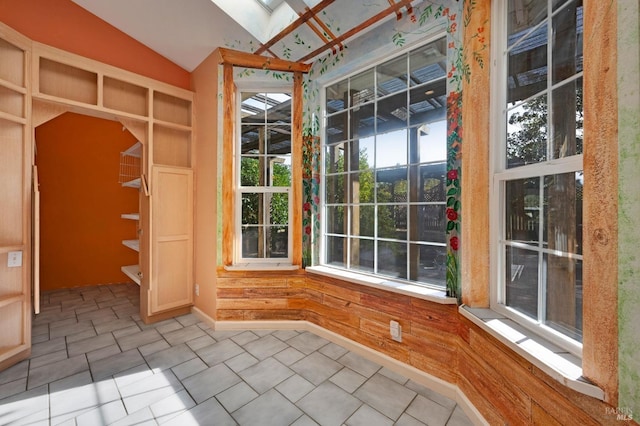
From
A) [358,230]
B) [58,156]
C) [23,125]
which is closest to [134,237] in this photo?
[58,156]

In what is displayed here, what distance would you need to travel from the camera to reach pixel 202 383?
6.13ft

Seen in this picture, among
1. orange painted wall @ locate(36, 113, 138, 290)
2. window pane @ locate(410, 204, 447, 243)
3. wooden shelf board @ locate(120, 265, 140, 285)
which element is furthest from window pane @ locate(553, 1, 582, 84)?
orange painted wall @ locate(36, 113, 138, 290)

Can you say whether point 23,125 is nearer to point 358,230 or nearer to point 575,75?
point 358,230

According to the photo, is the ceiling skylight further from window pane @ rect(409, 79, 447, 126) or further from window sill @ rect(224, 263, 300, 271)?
window sill @ rect(224, 263, 300, 271)

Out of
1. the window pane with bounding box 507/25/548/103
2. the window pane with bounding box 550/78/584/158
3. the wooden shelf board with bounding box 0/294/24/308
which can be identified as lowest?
the wooden shelf board with bounding box 0/294/24/308

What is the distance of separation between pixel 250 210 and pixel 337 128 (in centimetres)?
128

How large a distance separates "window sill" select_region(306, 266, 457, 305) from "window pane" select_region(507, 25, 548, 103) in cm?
130

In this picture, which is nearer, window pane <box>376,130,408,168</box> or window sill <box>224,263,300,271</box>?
window pane <box>376,130,408,168</box>

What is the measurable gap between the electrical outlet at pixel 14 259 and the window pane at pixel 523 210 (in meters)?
3.62

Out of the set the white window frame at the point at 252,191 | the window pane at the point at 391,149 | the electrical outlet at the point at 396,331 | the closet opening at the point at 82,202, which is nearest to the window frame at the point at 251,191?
the white window frame at the point at 252,191

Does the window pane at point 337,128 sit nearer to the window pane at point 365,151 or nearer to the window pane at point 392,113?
the window pane at point 365,151

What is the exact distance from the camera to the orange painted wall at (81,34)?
84.5 inches

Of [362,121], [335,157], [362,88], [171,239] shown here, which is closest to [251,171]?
Answer: [335,157]

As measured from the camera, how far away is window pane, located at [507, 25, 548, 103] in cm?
133
